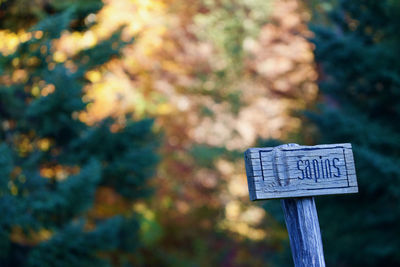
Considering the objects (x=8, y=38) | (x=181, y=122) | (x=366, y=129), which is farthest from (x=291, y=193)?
(x=181, y=122)

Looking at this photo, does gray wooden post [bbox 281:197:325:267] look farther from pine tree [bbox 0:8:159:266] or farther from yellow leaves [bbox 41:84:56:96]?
yellow leaves [bbox 41:84:56:96]

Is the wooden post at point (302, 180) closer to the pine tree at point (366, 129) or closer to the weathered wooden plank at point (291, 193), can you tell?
the weathered wooden plank at point (291, 193)

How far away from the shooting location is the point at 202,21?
38.9ft

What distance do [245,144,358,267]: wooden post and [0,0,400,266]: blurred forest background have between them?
12.2 feet

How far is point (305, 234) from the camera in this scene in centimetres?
232

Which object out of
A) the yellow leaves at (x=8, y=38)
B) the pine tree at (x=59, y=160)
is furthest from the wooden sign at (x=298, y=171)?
the yellow leaves at (x=8, y=38)

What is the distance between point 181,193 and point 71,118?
4454 millimetres

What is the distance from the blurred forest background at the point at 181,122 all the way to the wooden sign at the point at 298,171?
3.72 m

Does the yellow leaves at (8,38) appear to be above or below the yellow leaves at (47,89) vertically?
above

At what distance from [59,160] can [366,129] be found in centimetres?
472

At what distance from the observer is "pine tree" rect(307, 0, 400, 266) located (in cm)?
621

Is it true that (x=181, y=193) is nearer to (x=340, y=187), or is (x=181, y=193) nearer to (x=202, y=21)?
(x=202, y=21)

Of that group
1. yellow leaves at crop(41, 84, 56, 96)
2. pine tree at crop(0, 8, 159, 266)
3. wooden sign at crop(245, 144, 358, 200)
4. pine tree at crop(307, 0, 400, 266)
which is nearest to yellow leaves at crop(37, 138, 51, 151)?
pine tree at crop(0, 8, 159, 266)

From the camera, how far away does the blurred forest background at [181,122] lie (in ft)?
21.5
